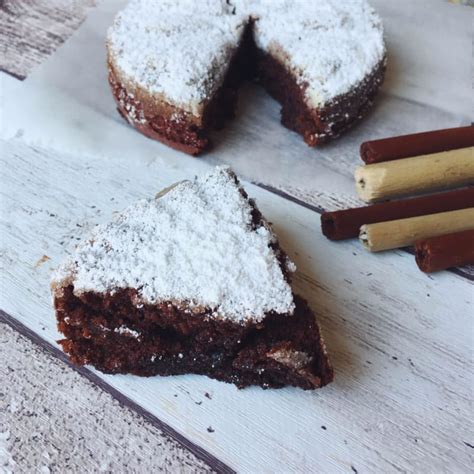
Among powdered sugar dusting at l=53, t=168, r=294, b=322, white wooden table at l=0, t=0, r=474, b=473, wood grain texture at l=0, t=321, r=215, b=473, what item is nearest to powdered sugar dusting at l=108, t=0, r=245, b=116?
white wooden table at l=0, t=0, r=474, b=473

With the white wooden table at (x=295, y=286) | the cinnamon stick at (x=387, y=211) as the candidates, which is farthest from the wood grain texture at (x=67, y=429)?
the cinnamon stick at (x=387, y=211)

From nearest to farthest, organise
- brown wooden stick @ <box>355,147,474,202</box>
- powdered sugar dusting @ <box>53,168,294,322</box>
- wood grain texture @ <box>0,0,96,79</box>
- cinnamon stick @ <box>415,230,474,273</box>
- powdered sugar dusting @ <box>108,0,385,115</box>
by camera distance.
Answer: powdered sugar dusting @ <box>53,168,294,322</box> → cinnamon stick @ <box>415,230,474,273</box> → brown wooden stick @ <box>355,147,474,202</box> → powdered sugar dusting @ <box>108,0,385,115</box> → wood grain texture @ <box>0,0,96,79</box>

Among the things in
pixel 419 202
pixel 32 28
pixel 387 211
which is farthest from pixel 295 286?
pixel 32 28

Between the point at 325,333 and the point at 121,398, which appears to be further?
the point at 325,333

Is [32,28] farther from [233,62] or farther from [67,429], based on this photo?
[67,429]

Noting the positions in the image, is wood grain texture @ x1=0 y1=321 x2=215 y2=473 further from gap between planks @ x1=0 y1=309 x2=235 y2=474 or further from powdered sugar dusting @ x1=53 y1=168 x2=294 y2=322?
powdered sugar dusting @ x1=53 y1=168 x2=294 y2=322
